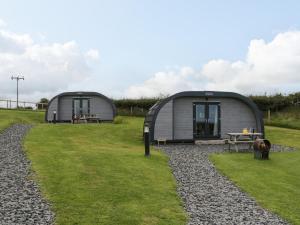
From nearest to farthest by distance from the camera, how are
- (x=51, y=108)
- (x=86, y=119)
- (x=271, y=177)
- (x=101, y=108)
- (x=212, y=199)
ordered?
(x=212, y=199), (x=271, y=177), (x=86, y=119), (x=51, y=108), (x=101, y=108)

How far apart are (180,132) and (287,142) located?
7275 millimetres

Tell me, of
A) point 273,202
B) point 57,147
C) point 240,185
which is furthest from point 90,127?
point 273,202

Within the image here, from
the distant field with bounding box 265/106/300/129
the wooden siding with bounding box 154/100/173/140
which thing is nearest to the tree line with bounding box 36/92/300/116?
the distant field with bounding box 265/106/300/129

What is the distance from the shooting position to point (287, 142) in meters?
26.8

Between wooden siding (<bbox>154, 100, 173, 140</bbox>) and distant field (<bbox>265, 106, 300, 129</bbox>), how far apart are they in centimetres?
1668

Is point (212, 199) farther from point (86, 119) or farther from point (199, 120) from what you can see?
point (86, 119)

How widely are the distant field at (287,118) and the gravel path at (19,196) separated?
28360mm

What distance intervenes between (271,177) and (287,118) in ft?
98.3

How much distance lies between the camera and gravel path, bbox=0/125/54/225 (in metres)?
8.53

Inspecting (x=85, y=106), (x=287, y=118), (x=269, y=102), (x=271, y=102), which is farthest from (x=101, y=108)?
(x=271, y=102)

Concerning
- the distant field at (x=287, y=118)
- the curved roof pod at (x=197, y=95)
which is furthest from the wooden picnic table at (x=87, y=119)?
the distant field at (x=287, y=118)

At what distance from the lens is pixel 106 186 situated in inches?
444

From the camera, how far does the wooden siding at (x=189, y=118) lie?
2511cm

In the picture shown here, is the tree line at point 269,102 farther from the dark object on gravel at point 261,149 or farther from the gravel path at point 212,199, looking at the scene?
the gravel path at point 212,199
